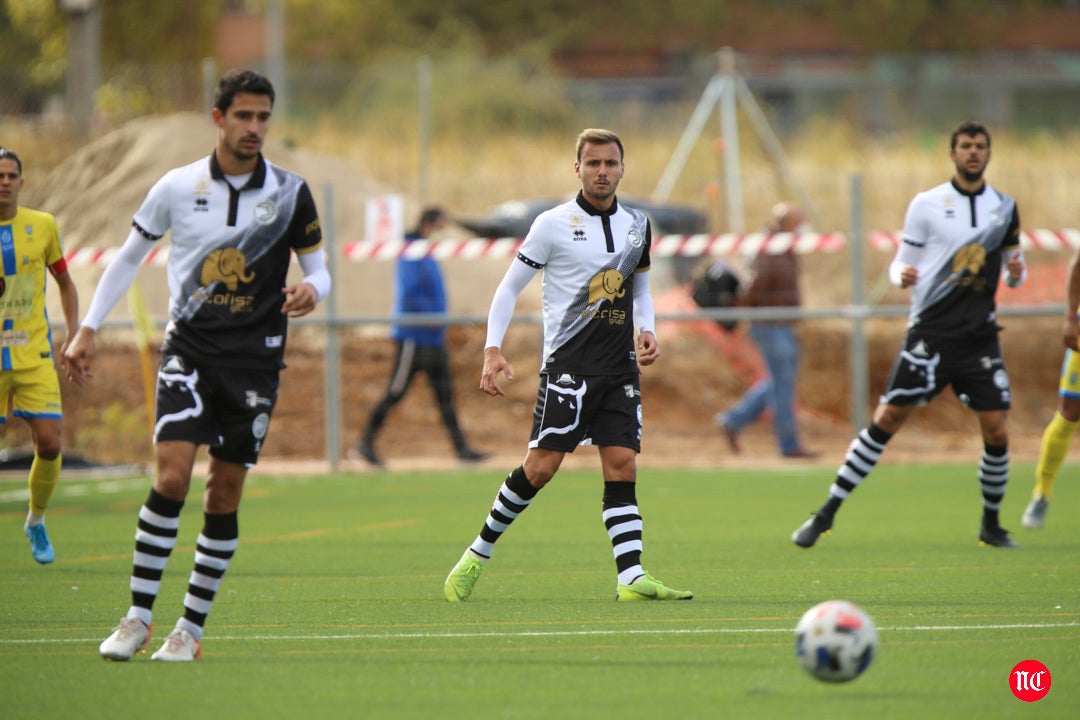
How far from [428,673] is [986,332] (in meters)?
5.06

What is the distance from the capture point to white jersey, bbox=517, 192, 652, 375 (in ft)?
26.9

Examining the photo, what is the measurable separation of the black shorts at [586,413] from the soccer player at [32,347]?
339cm

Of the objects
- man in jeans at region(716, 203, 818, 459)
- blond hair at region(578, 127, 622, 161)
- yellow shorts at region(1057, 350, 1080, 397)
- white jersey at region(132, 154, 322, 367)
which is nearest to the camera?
white jersey at region(132, 154, 322, 367)

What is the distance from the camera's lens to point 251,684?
6051 mm

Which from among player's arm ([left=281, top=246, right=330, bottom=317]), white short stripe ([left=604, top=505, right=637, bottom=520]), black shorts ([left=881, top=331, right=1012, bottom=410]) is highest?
player's arm ([left=281, top=246, right=330, bottom=317])

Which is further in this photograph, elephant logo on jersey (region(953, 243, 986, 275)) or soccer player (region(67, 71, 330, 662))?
elephant logo on jersey (region(953, 243, 986, 275))

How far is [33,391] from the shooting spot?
1008 cm

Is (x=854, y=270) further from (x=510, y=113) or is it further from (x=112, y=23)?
(x=112, y=23)

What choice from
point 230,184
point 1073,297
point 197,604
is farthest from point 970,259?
point 197,604

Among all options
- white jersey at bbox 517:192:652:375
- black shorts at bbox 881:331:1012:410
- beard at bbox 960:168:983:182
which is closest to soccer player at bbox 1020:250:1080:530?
black shorts at bbox 881:331:1012:410

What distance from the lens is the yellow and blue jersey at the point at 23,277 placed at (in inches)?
395

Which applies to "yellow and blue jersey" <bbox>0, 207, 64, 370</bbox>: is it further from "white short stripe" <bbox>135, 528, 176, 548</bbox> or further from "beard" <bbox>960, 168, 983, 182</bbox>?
"beard" <bbox>960, 168, 983, 182</bbox>

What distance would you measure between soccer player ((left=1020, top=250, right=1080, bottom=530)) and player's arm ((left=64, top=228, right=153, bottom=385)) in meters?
5.85

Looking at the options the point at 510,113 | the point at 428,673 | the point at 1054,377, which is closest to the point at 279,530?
the point at 428,673
